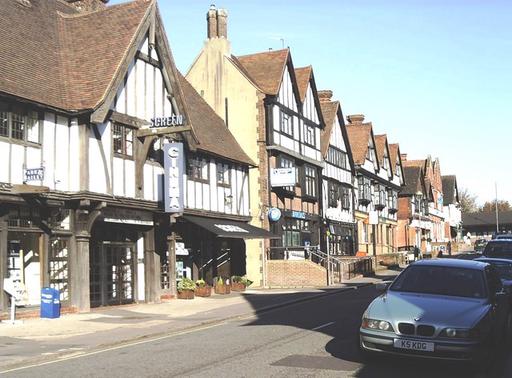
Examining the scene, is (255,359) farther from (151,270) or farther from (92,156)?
(151,270)

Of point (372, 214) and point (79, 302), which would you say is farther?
point (372, 214)

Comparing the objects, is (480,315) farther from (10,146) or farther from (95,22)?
(95,22)

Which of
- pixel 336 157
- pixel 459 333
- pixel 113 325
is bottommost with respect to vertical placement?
pixel 113 325

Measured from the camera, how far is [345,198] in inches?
1745

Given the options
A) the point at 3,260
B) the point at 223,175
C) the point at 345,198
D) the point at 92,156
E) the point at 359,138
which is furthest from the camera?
the point at 359,138

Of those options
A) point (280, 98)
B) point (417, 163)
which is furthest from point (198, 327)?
point (417, 163)

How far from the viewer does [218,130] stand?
2973 cm

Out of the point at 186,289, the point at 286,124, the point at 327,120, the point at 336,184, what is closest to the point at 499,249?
the point at 186,289

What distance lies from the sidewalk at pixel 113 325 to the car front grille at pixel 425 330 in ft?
21.2

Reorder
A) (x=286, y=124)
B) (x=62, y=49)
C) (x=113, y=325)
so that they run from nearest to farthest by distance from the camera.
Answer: (x=113, y=325) → (x=62, y=49) → (x=286, y=124)

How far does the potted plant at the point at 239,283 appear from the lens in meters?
27.9

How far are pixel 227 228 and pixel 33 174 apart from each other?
33.7 ft

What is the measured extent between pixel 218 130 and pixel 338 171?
15.8m

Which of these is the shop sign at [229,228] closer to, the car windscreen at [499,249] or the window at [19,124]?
the window at [19,124]
